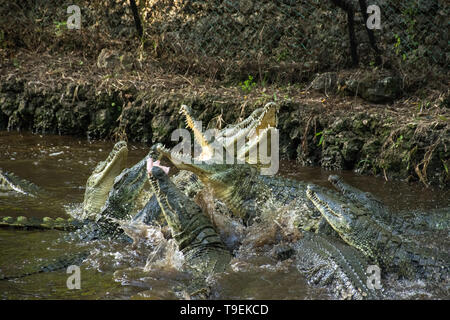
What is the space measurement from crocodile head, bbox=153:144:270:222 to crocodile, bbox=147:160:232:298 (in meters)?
0.57

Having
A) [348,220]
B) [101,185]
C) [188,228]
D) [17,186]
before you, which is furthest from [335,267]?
[17,186]

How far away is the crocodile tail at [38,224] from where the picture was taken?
522cm

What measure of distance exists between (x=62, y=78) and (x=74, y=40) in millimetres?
1644

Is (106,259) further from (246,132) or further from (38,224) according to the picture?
(246,132)

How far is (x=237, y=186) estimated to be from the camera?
5.42 metres

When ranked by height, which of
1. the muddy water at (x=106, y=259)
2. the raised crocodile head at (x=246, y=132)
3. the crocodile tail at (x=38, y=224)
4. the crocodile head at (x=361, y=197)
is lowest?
the muddy water at (x=106, y=259)

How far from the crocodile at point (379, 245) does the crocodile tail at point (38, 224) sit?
2.23m

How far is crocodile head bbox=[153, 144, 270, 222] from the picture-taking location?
17.3ft

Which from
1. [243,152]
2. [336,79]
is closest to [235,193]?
[243,152]

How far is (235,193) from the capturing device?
544 cm

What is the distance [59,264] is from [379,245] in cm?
250

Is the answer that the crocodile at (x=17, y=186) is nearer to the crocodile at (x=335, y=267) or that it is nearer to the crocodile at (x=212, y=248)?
the crocodile at (x=212, y=248)

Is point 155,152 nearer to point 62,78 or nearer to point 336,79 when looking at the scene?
point 336,79

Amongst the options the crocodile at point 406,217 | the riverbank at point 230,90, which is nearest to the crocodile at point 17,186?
the riverbank at point 230,90
